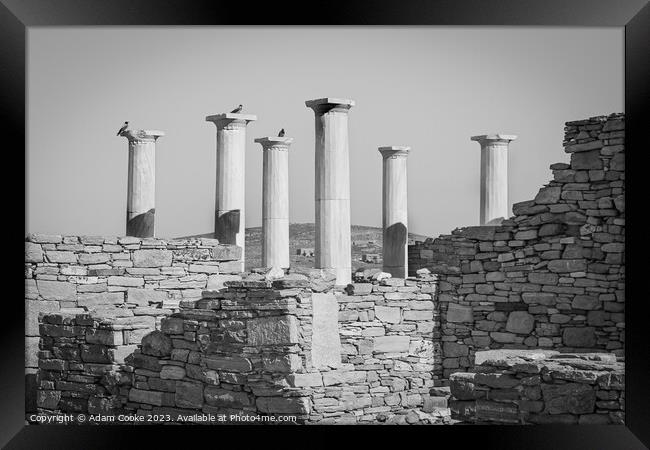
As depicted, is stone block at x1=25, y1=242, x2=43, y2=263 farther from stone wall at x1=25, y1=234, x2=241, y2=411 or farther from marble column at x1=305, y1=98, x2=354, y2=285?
marble column at x1=305, y1=98, x2=354, y2=285

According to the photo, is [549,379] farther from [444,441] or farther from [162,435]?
[162,435]

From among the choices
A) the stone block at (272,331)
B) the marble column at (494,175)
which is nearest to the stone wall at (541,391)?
the stone block at (272,331)

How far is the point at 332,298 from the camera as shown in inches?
704

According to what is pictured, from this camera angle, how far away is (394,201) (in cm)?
2753

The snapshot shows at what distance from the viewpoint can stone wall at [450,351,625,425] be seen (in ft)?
49.5

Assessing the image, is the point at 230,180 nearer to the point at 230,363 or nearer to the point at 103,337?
the point at 103,337

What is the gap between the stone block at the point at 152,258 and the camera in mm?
22672

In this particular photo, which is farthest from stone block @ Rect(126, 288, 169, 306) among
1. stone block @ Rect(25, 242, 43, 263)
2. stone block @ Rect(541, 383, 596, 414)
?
stone block @ Rect(541, 383, 596, 414)

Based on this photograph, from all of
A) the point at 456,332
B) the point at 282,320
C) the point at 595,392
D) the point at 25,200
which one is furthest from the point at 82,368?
the point at 595,392

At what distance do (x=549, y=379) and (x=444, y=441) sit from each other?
2034 millimetres

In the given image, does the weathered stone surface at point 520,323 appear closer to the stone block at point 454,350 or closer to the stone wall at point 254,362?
the stone block at point 454,350

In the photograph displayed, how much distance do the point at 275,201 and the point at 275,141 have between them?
4.41ft

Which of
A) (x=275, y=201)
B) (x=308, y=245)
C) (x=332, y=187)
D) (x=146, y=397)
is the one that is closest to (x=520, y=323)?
(x=332, y=187)

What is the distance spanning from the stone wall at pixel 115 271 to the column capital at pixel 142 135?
4120mm
